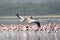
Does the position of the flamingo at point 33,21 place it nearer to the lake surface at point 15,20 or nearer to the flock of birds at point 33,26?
the flock of birds at point 33,26

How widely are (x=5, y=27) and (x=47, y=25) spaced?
846 mm

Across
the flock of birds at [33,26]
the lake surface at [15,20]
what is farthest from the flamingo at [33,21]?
the lake surface at [15,20]

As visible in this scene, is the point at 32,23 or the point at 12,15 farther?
the point at 12,15

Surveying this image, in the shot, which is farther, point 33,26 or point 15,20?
point 15,20

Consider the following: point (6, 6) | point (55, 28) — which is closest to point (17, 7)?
point (6, 6)

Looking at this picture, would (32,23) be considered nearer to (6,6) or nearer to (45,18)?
(45,18)

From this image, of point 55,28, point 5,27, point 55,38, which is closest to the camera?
point 55,38

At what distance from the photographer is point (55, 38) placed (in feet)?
20.1

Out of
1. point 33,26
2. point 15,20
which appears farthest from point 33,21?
point 15,20

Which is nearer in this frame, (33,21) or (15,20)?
(33,21)

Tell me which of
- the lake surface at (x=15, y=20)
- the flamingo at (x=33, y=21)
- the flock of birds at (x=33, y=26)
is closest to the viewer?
the flock of birds at (x=33, y=26)

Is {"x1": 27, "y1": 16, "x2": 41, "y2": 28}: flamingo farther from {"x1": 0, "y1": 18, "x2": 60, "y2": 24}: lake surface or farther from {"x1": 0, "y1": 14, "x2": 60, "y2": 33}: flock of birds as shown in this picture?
{"x1": 0, "y1": 18, "x2": 60, "y2": 24}: lake surface

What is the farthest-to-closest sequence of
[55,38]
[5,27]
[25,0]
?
1. [25,0]
2. [5,27]
3. [55,38]

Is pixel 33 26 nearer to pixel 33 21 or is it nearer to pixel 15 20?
pixel 33 21
